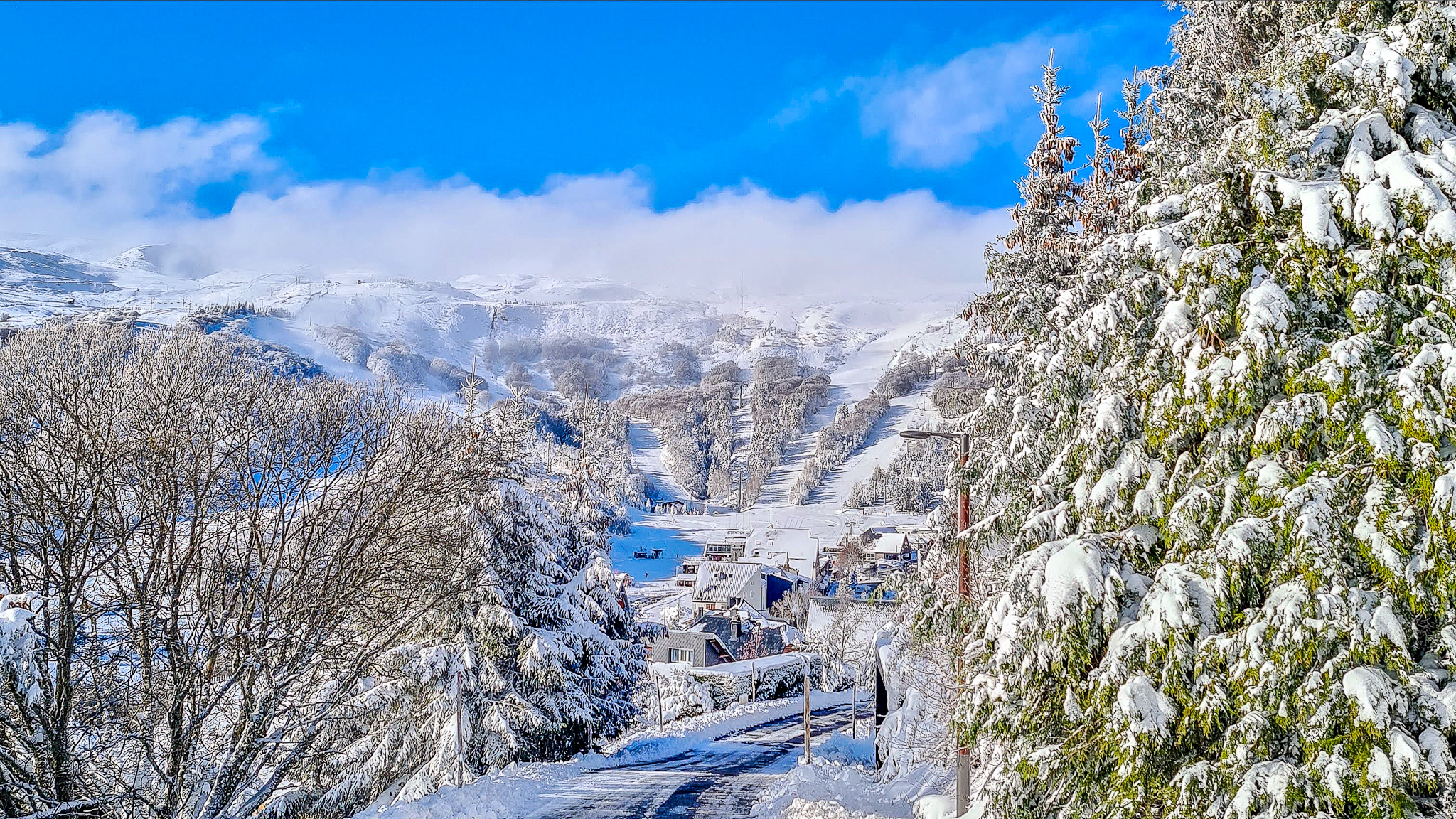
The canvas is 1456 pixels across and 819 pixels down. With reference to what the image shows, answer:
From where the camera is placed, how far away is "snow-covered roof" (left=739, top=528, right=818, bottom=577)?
113m

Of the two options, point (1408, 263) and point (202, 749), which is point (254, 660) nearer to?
point (202, 749)

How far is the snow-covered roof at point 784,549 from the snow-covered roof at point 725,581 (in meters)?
12.7

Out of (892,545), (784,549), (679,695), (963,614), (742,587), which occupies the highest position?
(963,614)

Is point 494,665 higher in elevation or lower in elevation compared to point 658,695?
higher

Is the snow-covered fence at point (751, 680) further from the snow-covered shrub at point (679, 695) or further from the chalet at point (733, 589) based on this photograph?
the chalet at point (733, 589)

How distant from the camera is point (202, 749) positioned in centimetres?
1528

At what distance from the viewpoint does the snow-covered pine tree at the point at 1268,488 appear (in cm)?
641

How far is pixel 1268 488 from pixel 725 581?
8373cm

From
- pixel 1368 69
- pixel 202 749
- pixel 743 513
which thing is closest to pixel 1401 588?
pixel 1368 69

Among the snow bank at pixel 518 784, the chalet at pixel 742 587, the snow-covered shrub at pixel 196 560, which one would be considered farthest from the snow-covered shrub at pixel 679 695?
the snow-covered shrub at pixel 196 560

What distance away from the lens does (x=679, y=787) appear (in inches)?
872

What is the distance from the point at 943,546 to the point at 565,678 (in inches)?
443

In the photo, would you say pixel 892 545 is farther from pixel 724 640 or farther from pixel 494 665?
pixel 494 665

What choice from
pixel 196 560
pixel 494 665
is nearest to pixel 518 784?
pixel 494 665
